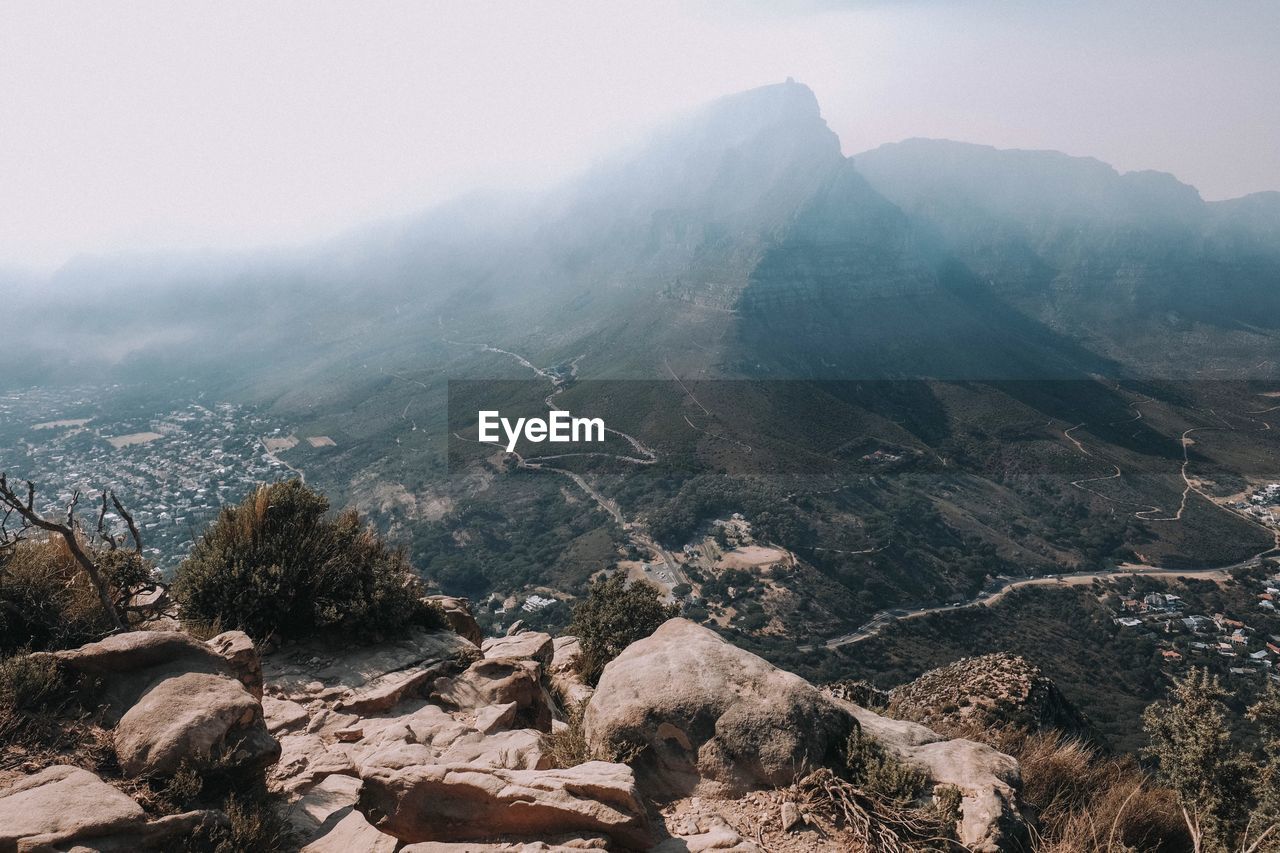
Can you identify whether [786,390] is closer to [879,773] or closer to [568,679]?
[568,679]

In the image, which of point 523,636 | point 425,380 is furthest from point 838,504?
point 425,380

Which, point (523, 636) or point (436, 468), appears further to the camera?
point (436, 468)

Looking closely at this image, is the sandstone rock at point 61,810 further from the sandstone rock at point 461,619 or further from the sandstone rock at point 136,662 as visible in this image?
the sandstone rock at point 461,619

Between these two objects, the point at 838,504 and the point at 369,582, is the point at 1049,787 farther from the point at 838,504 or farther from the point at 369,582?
the point at 838,504

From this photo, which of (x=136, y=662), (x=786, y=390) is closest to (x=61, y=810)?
(x=136, y=662)

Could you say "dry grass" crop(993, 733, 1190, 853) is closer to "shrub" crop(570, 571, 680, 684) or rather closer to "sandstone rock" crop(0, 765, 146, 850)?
"shrub" crop(570, 571, 680, 684)

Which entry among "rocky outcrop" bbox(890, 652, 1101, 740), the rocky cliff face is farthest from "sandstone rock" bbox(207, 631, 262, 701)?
"rocky outcrop" bbox(890, 652, 1101, 740)
